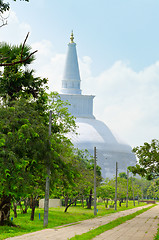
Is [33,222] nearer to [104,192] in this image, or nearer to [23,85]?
[23,85]

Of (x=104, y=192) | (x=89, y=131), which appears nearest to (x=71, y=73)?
(x=89, y=131)

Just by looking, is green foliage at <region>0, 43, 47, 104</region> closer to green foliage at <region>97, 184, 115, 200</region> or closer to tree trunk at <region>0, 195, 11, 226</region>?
tree trunk at <region>0, 195, 11, 226</region>

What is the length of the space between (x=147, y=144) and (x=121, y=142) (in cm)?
6836

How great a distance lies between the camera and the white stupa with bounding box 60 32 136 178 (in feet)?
299

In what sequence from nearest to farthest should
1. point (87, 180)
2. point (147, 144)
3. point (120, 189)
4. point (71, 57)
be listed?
point (147, 144) < point (87, 180) < point (120, 189) < point (71, 57)

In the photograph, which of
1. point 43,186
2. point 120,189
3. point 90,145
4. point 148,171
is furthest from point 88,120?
point 43,186

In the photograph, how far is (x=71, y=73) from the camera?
9688 centimetres

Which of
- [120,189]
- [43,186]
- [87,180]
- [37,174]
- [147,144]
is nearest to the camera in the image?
[37,174]

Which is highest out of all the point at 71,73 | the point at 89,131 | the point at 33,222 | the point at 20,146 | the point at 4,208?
the point at 71,73

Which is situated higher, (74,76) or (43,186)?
(74,76)

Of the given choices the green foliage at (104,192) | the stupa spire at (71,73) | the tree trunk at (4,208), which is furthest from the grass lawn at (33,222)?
the stupa spire at (71,73)

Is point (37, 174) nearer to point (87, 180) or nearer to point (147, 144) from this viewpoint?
point (147, 144)

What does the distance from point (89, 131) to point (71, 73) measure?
52.3 feet

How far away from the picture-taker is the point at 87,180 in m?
42.0
